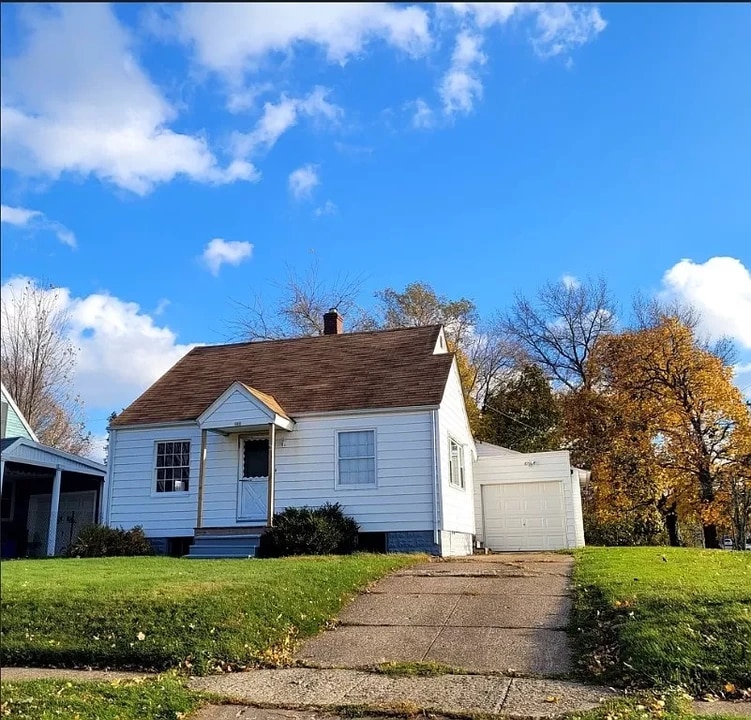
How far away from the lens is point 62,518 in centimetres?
2294

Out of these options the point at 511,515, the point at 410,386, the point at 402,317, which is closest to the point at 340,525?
the point at 410,386

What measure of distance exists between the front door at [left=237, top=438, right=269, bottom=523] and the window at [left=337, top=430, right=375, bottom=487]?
1.83m

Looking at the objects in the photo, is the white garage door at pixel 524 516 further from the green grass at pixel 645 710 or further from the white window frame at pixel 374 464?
the green grass at pixel 645 710

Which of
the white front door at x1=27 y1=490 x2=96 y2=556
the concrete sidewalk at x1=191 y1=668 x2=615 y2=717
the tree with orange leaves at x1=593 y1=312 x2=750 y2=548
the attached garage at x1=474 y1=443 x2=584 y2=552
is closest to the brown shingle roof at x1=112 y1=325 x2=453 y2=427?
the white front door at x1=27 y1=490 x2=96 y2=556

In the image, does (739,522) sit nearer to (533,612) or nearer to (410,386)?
(410,386)

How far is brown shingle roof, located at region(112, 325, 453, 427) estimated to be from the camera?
17609mm

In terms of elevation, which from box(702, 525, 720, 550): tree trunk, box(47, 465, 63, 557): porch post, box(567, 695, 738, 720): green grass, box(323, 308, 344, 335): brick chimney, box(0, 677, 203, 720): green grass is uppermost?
box(323, 308, 344, 335): brick chimney

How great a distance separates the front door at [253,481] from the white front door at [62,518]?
5.55 meters

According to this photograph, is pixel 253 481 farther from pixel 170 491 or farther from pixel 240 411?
pixel 170 491

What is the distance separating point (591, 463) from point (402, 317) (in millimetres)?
12891

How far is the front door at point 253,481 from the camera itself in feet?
57.1

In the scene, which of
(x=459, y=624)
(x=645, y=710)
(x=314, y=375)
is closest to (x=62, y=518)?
(x=314, y=375)

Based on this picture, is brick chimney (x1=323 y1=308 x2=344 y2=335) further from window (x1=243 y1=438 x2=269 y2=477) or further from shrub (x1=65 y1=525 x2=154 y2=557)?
shrub (x1=65 y1=525 x2=154 y2=557)

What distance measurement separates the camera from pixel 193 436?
18.3m
